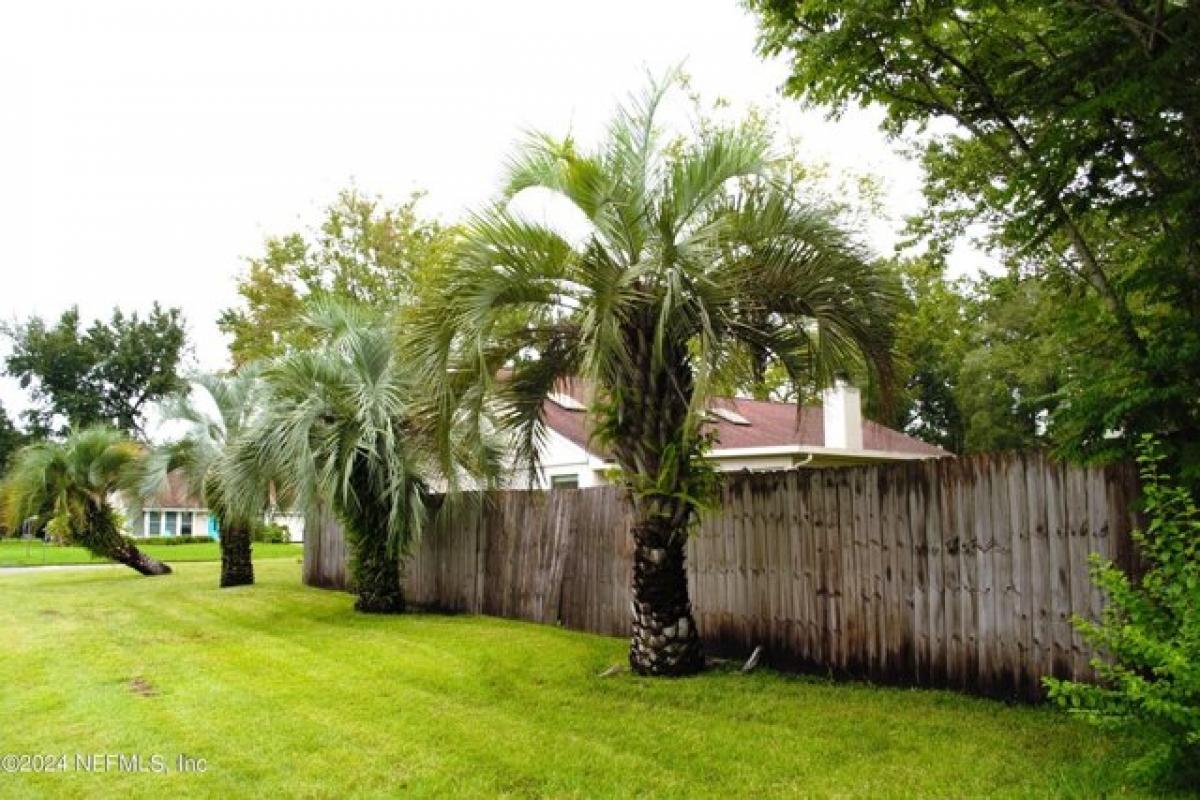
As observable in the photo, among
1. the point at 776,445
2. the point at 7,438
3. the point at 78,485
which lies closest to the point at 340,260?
the point at 78,485

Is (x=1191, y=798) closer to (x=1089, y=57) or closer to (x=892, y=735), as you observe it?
(x=892, y=735)

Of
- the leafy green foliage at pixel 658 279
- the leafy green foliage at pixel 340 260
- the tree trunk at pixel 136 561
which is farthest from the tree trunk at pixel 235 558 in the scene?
the leafy green foliage at pixel 340 260

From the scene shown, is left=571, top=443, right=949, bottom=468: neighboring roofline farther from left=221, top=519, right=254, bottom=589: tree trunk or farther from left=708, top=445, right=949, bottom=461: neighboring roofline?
left=221, top=519, right=254, bottom=589: tree trunk

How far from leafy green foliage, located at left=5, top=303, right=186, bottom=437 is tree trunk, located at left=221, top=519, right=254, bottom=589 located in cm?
4617

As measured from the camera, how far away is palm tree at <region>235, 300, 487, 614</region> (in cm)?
1155

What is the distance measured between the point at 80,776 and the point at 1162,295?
6947 mm

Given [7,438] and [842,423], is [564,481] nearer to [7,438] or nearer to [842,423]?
[842,423]

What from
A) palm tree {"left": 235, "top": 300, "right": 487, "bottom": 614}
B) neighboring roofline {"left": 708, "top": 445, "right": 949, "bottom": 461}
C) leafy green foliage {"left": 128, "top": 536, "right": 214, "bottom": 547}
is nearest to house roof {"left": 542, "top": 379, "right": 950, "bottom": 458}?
neighboring roofline {"left": 708, "top": 445, "right": 949, "bottom": 461}

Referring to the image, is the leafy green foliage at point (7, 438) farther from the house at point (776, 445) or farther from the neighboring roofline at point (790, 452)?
the neighboring roofline at point (790, 452)

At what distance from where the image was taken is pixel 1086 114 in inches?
194

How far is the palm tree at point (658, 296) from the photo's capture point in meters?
6.94

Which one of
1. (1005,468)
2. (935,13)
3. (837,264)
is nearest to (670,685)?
(1005,468)

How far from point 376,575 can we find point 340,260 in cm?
1983

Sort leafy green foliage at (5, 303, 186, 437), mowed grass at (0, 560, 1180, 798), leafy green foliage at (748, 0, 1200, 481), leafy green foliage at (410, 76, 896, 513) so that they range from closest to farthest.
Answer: mowed grass at (0, 560, 1180, 798)
leafy green foliage at (748, 0, 1200, 481)
leafy green foliage at (410, 76, 896, 513)
leafy green foliage at (5, 303, 186, 437)
